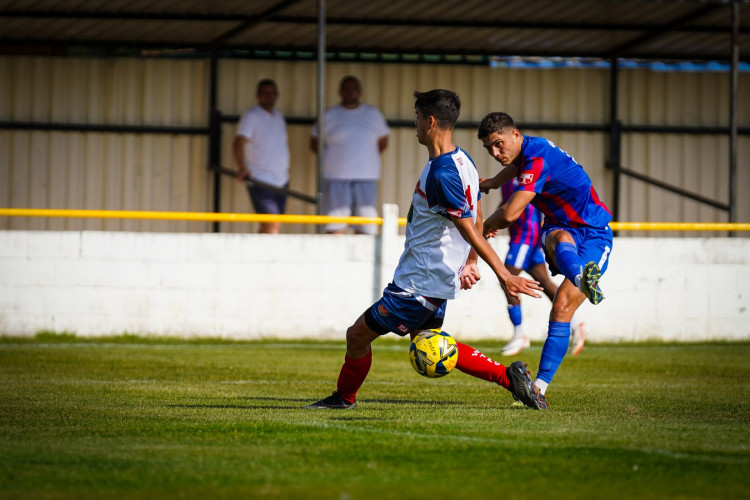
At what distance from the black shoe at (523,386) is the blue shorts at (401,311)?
0.73 m

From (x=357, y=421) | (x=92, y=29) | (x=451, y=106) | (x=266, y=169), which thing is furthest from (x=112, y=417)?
(x=92, y=29)

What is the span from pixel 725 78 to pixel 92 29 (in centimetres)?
1066

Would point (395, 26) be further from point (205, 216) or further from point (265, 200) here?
point (205, 216)

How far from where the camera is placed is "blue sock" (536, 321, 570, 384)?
7738 millimetres

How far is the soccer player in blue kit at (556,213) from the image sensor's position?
758 cm

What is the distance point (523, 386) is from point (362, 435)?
1.61 m

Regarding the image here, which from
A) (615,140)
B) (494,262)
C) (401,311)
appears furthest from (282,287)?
(615,140)

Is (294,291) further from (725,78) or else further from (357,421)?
(725,78)

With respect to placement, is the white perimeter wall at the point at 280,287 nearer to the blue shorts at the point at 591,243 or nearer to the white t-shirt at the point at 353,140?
the white t-shirt at the point at 353,140

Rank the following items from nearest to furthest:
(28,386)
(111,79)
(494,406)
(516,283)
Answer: (516,283), (494,406), (28,386), (111,79)

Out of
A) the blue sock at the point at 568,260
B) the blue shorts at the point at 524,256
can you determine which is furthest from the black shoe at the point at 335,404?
the blue shorts at the point at 524,256

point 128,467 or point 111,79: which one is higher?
point 111,79

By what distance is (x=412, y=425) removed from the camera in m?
6.54

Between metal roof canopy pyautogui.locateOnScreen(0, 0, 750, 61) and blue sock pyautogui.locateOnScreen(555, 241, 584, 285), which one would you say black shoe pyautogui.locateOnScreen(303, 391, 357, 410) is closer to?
blue sock pyautogui.locateOnScreen(555, 241, 584, 285)
